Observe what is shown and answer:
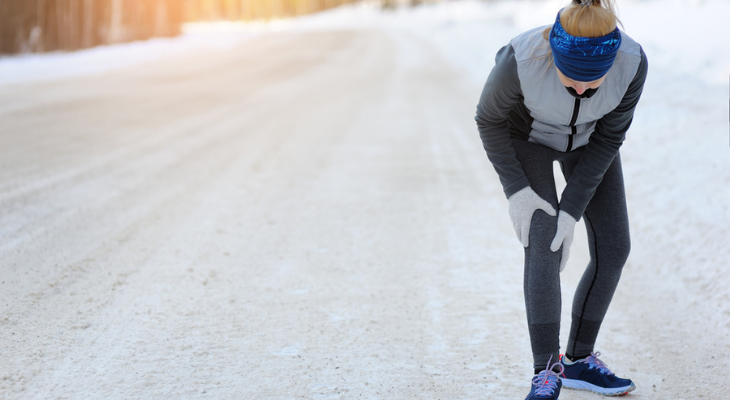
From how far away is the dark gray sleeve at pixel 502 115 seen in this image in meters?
2.18

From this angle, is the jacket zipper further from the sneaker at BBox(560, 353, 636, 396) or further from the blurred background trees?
the blurred background trees

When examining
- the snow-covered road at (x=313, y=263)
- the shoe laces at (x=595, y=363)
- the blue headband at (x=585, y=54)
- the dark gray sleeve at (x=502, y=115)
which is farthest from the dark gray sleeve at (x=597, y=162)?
the snow-covered road at (x=313, y=263)

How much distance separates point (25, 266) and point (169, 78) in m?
11.4

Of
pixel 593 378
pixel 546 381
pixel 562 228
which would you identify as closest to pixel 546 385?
pixel 546 381

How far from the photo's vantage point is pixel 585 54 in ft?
6.43

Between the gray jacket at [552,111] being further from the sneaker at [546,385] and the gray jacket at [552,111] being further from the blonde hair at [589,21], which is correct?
the sneaker at [546,385]

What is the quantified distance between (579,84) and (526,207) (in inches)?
19.8

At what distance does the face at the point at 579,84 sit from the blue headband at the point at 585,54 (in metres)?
0.03

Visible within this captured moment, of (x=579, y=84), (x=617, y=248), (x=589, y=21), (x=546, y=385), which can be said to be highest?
(x=589, y=21)

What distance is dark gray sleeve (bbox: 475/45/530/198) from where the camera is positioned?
2.18 m

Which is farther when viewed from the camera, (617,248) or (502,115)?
(617,248)

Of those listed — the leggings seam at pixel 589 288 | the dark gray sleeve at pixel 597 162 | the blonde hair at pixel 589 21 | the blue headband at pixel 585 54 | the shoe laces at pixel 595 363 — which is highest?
the blonde hair at pixel 589 21

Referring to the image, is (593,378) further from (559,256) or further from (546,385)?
(559,256)

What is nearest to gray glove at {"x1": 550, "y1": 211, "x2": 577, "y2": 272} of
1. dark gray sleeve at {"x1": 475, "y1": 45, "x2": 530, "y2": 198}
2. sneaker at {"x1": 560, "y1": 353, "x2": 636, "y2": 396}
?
dark gray sleeve at {"x1": 475, "y1": 45, "x2": 530, "y2": 198}
